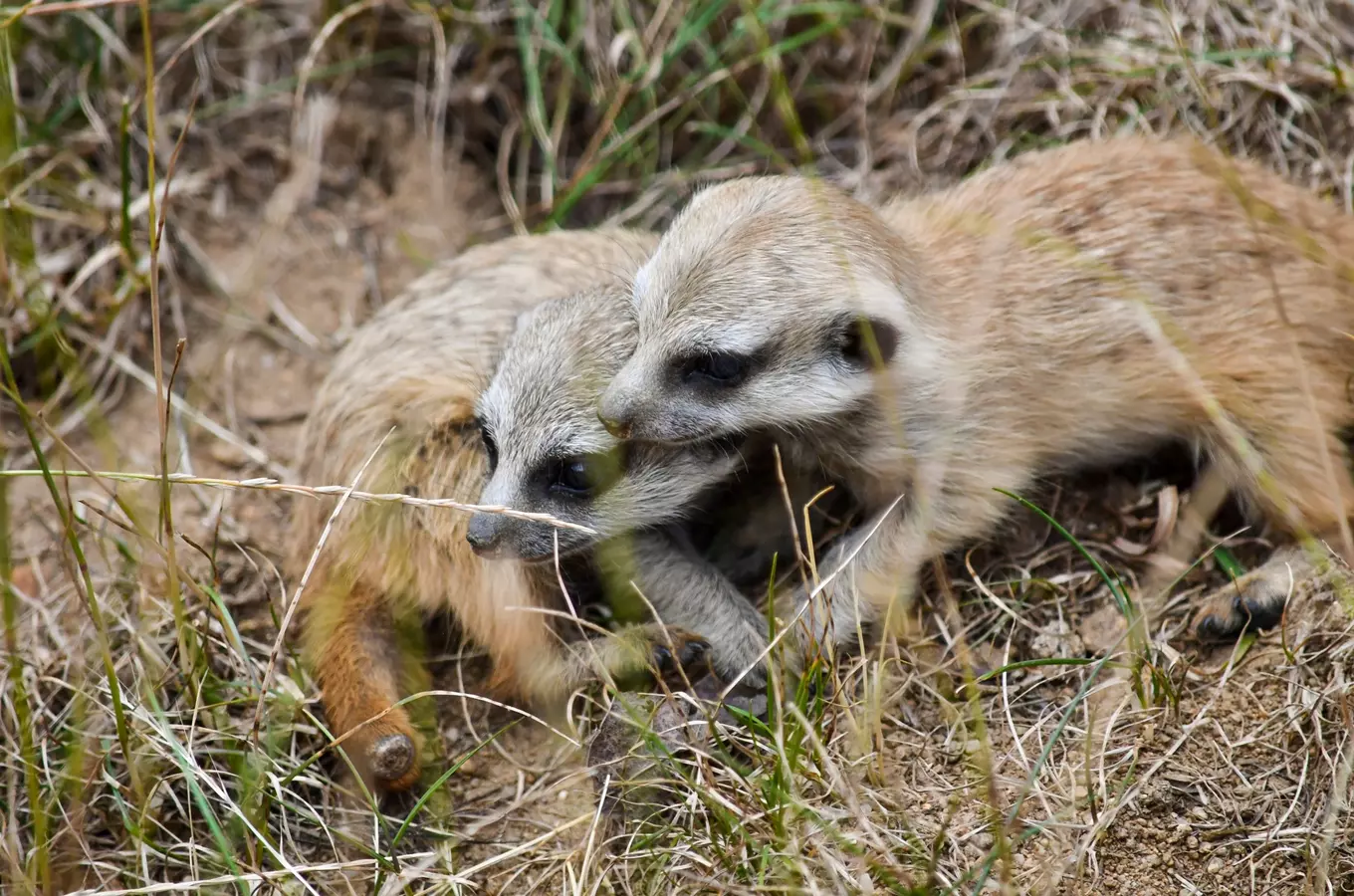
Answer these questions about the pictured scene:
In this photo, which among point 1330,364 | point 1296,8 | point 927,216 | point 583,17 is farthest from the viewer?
point 583,17

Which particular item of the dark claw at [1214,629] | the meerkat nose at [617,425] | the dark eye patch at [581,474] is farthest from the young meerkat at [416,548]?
the dark claw at [1214,629]

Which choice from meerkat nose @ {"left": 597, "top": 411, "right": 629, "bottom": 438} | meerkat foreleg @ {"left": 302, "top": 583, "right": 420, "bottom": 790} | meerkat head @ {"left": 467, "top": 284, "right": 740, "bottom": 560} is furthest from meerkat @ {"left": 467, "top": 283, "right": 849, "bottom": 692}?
meerkat foreleg @ {"left": 302, "top": 583, "right": 420, "bottom": 790}

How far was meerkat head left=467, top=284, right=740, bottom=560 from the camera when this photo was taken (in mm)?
3146

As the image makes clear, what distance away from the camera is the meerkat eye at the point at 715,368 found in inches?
117

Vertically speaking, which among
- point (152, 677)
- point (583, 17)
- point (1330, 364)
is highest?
point (583, 17)

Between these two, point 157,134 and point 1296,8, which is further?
point 157,134

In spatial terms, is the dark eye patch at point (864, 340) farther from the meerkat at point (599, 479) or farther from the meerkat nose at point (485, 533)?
the meerkat nose at point (485, 533)

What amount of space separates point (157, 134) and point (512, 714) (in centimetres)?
269

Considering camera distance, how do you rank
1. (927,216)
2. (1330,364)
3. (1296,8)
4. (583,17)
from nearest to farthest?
(1330,364)
(927,216)
(1296,8)
(583,17)

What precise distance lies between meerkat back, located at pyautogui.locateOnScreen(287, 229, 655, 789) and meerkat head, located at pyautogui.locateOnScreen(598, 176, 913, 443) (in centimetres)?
60

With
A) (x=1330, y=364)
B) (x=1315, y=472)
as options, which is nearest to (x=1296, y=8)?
(x=1330, y=364)

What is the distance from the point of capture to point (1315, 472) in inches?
126

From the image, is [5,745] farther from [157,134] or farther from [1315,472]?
[1315,472]

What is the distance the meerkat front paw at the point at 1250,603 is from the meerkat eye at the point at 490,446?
1.86 m
